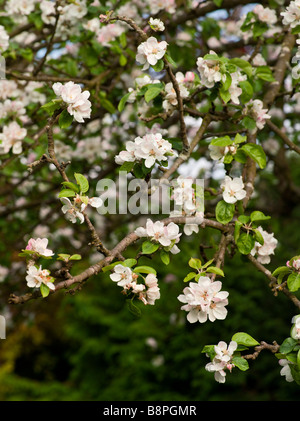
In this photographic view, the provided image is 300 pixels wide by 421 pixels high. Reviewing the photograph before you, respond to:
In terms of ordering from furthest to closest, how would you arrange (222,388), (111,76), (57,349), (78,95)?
(57,349), (222,388), (111,76), (78,95)

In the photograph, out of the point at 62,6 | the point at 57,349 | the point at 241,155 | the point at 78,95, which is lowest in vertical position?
the point at 57,349

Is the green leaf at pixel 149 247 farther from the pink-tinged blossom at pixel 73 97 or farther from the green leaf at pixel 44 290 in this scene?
the pink-tinged blossom at pixel 73 97

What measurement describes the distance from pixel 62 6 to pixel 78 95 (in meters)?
1.14

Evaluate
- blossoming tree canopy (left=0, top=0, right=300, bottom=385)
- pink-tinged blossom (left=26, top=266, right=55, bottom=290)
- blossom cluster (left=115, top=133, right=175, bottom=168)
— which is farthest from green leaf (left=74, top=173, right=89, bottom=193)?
pink-tinged blossom (left=26, top=266, right=55, bottom=290)

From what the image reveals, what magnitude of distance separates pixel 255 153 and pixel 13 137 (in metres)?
1.11

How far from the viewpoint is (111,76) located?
2.69m

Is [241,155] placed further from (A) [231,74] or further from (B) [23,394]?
(B) [23,394]

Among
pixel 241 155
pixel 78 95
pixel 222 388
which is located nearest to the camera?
pixel 78 95

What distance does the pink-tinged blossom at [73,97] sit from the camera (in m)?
Result: 1.28

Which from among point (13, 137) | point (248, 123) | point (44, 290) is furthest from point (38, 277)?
point (13, 137)

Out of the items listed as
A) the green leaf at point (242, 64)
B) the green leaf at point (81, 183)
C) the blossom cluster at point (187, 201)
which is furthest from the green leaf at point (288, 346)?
the green leaf at point (242, 64)

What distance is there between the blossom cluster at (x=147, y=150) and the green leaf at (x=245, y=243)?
0.33m

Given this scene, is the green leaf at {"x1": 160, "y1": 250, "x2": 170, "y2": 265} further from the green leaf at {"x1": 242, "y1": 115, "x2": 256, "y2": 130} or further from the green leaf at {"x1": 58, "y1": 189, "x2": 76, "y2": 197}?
the green leaf at {"x1": 242, "y1": 115, "x2": 256, "y2": 130}
